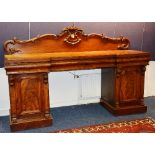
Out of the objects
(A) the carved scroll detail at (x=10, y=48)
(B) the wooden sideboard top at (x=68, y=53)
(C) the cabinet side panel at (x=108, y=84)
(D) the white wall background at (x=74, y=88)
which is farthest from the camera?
(D) the white wall background at (x=74, y=88)

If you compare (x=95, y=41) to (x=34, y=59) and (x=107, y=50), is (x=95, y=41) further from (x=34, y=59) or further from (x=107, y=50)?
(x=34, y=59)

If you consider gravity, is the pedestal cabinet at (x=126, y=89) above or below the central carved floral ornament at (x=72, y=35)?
below

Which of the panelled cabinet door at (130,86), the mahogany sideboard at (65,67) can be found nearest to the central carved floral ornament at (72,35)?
the mahogany sideboard at (65,67)

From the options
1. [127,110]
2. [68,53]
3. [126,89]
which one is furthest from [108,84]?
[68,53]

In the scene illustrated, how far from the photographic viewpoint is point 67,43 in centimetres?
319

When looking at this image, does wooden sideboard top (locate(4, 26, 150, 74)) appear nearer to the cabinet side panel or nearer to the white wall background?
the cabinet side panel

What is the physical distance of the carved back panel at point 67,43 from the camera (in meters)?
2.97

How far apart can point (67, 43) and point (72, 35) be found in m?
0.13

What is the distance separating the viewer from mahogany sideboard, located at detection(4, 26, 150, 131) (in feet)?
8.34

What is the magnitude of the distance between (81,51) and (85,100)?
80cm

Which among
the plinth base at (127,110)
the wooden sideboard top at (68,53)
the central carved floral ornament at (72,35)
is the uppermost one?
the central carved floral ornament at (72,35)

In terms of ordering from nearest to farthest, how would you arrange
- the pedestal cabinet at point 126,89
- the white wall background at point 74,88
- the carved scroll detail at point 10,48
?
1. the carved scroll detail at point 10,48
2. the pedestal cabinet at point 126,89
3. the white wall background at point 74,88

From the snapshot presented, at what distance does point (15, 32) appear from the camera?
2980mm

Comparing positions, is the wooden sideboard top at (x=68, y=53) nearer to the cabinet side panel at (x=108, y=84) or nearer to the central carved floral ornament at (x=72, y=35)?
the central carved floral ornament at (x=72, y=35)
